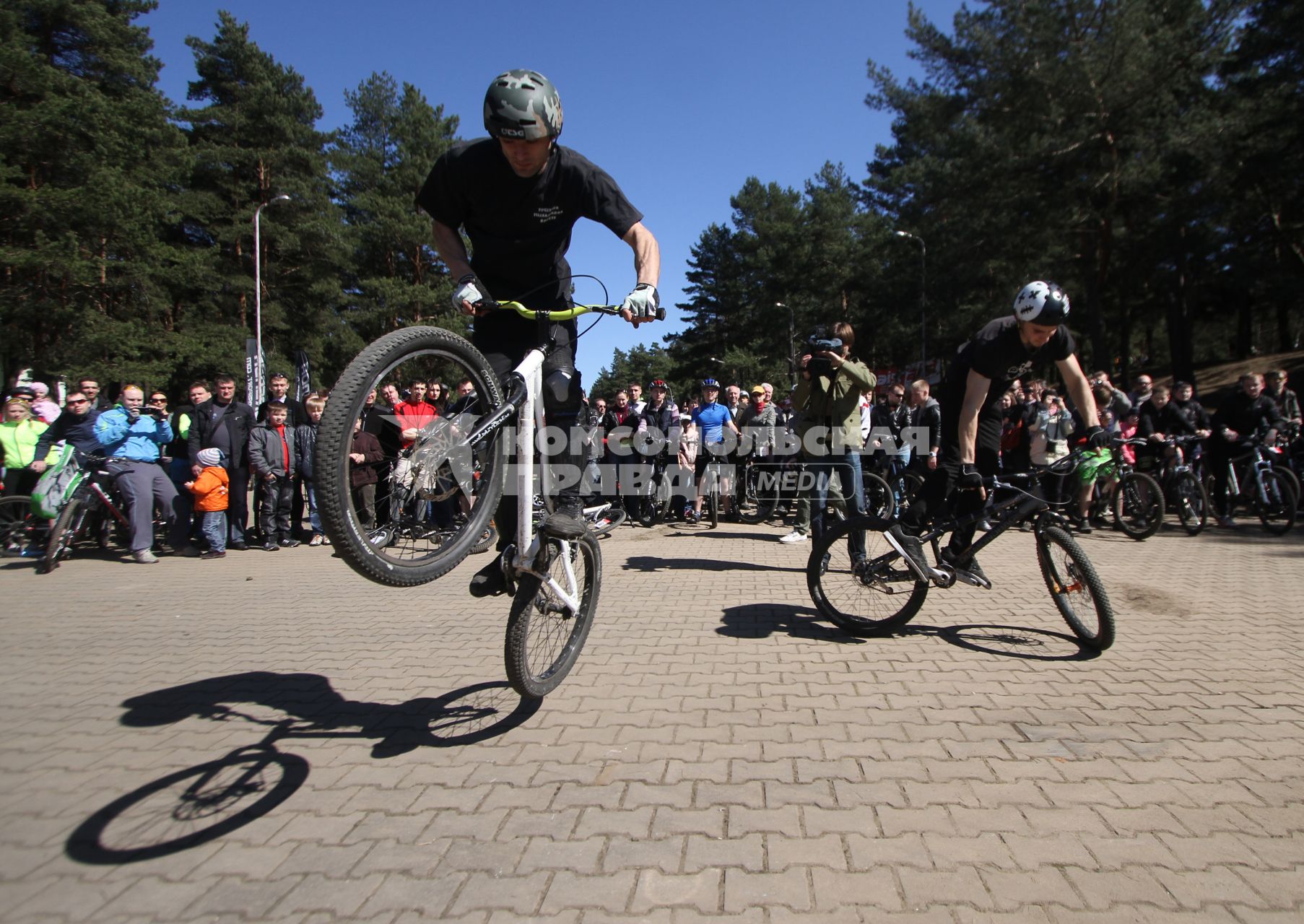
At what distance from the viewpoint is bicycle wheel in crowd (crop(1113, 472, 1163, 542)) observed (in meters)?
8.84

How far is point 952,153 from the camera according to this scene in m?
22.5

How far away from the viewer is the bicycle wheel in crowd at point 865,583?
482 cm

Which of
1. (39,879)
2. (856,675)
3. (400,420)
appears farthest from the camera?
(856,675)

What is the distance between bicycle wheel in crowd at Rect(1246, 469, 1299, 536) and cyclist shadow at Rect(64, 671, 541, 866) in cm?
956

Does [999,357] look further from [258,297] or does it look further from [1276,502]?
[258,297]

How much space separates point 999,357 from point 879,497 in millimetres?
5131

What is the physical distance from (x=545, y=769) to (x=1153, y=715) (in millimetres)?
2743

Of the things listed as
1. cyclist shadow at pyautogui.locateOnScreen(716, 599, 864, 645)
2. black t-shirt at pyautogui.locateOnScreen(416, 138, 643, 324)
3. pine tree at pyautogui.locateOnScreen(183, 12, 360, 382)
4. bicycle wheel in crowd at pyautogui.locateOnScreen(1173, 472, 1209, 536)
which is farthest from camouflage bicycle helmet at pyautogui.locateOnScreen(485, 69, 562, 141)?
pine tree at pyautogui.locateOnScreen(183, 12, 360, 382)

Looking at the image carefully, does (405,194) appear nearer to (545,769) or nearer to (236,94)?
(236,94)

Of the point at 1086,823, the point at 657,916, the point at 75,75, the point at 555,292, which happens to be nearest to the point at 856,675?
the point at 1086,823

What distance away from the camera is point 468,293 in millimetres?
3168

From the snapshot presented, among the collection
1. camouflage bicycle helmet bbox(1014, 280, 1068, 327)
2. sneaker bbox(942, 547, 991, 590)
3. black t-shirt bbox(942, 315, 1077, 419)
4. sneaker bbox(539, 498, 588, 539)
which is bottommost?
sneaker bbox(942, 547, 991, 590)

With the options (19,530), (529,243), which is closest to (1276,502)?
(529,243)

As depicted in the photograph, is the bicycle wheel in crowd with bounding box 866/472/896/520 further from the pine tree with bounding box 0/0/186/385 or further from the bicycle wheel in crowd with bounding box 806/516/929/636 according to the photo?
the pine tree with bounding box 0/0/186/385
